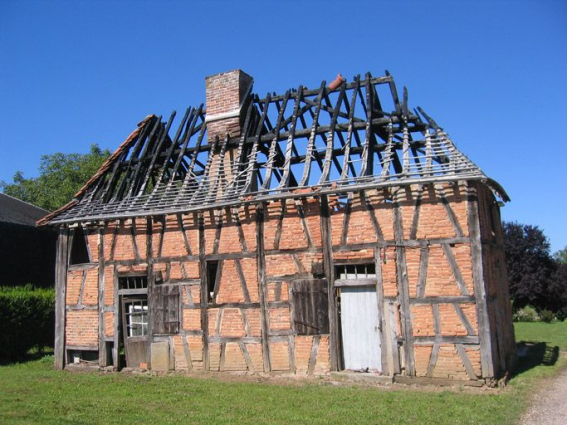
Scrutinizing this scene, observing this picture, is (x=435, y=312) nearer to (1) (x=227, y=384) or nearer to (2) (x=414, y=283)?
(2) (x=414, y=283)

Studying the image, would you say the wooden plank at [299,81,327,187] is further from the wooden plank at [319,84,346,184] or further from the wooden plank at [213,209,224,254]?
the wooden plank at [213,209,224,254]

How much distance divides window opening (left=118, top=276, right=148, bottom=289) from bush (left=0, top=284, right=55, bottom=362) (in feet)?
15.7

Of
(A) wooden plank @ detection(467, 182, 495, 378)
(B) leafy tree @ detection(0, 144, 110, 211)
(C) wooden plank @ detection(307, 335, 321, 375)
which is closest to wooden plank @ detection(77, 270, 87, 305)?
(C) wooden plank @ detection(307, 335, 321, 375)

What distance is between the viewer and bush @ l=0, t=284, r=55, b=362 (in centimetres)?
1568

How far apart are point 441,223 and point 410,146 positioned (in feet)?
8.14

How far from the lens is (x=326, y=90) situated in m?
14.3

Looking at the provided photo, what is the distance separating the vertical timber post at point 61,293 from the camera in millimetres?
14469

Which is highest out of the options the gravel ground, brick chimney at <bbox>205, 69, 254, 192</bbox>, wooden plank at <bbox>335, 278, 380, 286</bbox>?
brick chimney at <bbox>205, 69, 254, 192</bbox>

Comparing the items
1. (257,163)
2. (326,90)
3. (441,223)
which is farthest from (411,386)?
(326,90)

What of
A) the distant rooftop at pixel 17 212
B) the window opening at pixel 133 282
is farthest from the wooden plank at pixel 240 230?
the distant rooftop at pixel 17 212

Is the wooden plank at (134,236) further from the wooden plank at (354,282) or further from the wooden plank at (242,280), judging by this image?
the wooden plank at (354,282)

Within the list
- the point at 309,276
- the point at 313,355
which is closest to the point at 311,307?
the point at 309,276

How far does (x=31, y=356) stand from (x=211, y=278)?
8154 mm

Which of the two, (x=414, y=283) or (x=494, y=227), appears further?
(x=494, y=227)
